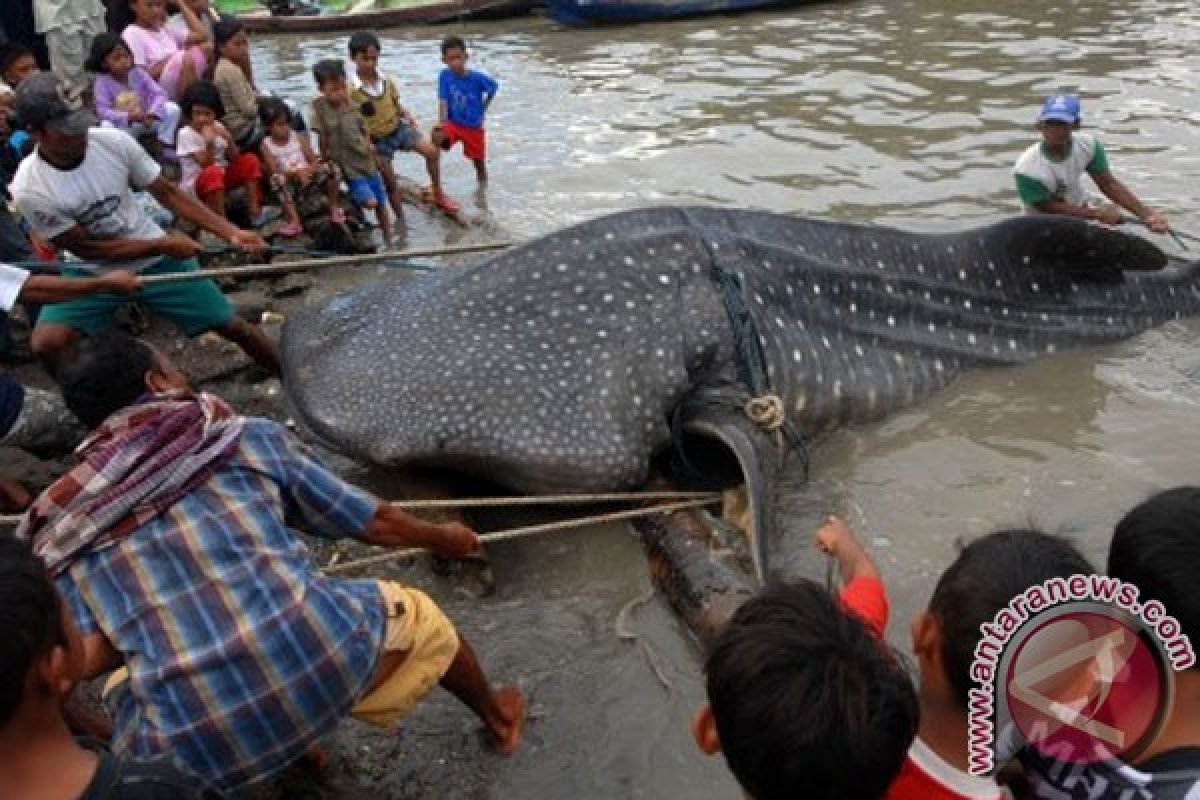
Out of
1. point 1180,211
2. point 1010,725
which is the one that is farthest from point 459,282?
point 1180,211

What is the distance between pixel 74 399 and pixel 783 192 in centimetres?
718

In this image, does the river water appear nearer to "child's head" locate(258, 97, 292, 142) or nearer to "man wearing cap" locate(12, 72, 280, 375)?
"child's head" locate(258, 97, 292, 142)

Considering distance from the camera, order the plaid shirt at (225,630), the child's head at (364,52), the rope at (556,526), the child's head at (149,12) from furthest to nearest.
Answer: the child's head at (364,52) → the child's head at (149,12) → the rope at (556,526) → the plaid shirt at (225,630)

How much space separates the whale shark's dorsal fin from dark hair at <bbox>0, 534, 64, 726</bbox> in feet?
16.4

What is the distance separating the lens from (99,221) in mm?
5156

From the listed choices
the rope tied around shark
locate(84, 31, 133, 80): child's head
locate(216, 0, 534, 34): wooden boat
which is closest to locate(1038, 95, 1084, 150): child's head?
the rope tied around shark

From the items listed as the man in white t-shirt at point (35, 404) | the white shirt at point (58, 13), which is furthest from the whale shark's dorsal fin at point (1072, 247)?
the white shirt at point (58, 13)

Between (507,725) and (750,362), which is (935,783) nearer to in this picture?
(507,725)

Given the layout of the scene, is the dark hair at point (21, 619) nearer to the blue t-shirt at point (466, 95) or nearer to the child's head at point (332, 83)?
the child's head at point (332, 83)

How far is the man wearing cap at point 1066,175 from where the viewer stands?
6.57 m

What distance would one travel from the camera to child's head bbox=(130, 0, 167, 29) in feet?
27.0

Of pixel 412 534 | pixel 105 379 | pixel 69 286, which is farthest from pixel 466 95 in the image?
pixel 105 379

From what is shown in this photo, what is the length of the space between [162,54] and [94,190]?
12.4 ft

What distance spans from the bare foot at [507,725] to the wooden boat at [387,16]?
1947 cm
